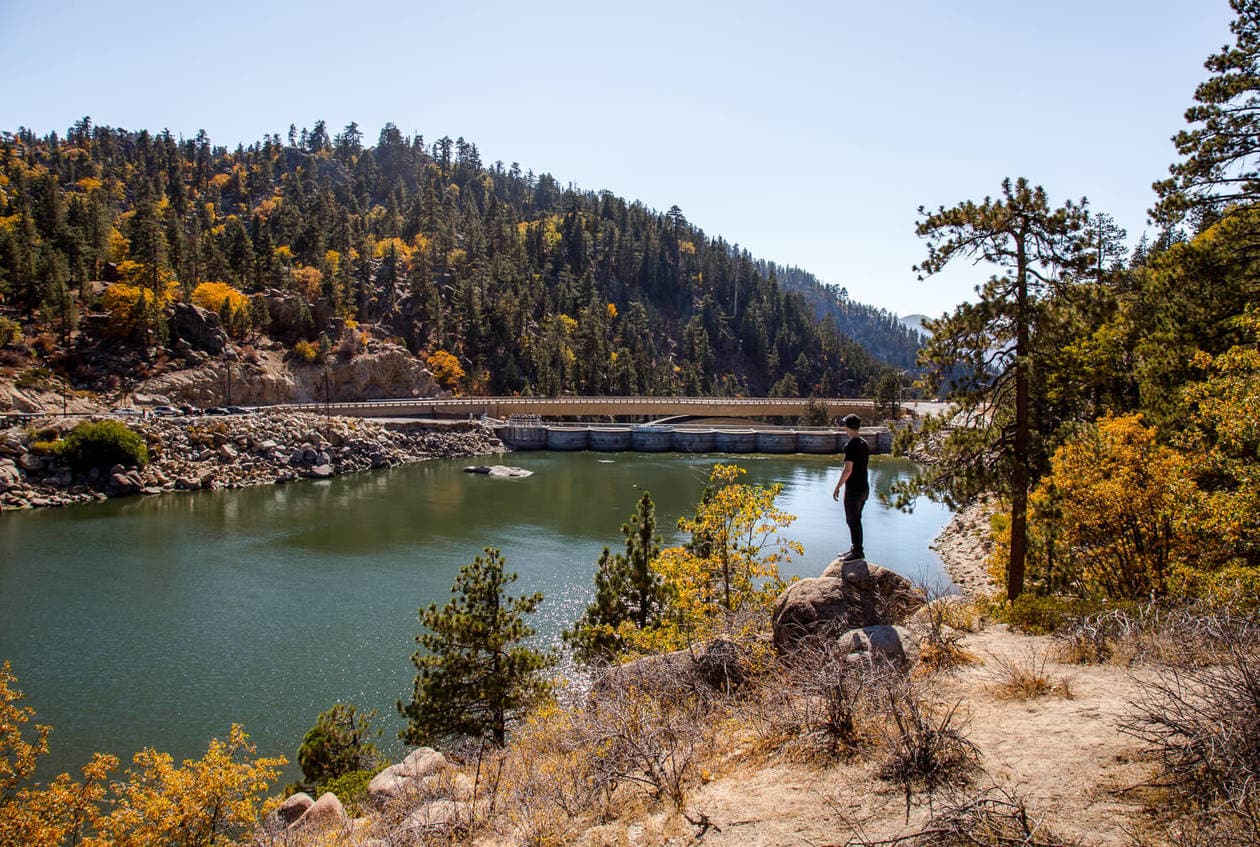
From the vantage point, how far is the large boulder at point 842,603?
36.9 feet

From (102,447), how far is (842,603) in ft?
195

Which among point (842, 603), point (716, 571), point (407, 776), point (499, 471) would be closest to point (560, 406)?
point (499, 471)

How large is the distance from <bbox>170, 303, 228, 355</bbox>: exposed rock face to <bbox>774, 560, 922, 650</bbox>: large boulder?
283 feet

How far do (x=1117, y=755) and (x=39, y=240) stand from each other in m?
107

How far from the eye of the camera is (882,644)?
988 centimetres

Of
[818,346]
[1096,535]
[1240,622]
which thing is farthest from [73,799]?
[818,346]

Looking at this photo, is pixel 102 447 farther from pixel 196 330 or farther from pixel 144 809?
pixel 144 809

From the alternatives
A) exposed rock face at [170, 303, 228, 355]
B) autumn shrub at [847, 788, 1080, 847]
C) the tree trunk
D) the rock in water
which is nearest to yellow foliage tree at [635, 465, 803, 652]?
the tree trunk

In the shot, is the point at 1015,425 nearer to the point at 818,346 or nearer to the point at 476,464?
the point at 476,464

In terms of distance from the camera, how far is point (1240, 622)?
27.4ft

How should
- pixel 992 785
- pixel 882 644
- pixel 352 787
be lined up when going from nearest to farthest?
pixel 992 785, pixel 882 644, pixel 352 787

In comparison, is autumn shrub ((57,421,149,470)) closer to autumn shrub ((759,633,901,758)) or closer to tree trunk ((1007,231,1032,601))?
autumn shrub ((759,633,901,758))

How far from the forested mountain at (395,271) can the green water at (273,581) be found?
42546 millimetres

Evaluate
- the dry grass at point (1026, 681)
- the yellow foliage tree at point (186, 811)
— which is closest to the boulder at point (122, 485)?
the yellow foliage tree at point (186, 811)
